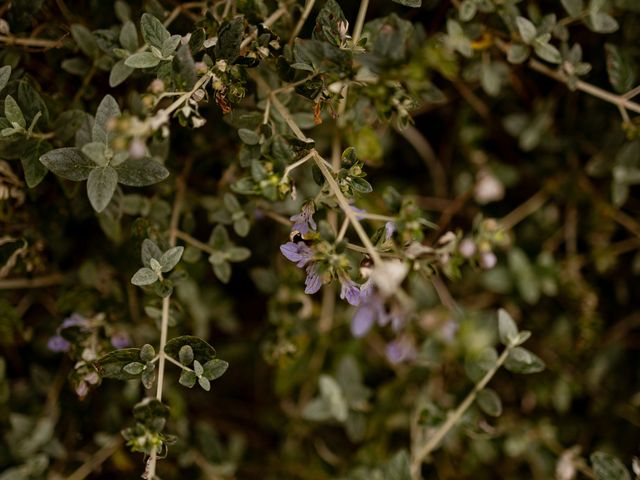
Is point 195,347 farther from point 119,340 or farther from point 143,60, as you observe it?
point 143,60

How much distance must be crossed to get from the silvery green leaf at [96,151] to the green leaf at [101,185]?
0.08ft

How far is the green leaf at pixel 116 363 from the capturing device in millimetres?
938

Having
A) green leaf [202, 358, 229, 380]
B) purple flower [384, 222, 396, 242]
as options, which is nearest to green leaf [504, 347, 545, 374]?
purple flower [384, 222, 396, 242]

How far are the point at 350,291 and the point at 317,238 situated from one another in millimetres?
91

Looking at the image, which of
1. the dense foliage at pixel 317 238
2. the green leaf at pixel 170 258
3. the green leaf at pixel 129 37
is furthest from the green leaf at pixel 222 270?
the green leaf at pixel 129 37

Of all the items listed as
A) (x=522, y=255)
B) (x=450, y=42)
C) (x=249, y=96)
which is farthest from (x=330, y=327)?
(x=450, y=42)

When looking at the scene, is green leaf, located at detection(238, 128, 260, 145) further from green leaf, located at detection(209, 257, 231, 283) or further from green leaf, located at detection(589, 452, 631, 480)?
green leaf, located at detection(589, 452, 631, 480)

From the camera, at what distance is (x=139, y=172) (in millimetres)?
925

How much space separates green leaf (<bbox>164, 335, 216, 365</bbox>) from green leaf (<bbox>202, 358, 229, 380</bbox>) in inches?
0.6

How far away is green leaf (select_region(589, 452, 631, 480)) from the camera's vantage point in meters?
1.07

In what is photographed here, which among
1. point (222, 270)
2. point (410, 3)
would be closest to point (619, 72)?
point (410, 3)

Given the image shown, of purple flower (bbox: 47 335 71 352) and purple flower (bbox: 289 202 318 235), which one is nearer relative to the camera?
purple flower (bbox: 289 202 318 235)

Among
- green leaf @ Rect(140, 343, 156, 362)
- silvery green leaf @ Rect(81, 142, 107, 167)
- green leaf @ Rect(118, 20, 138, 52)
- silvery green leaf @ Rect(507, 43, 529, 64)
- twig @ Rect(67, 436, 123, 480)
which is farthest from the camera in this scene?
twig @ Rect(67, 436, 123, 480)

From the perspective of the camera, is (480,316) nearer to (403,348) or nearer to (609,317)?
(609,317)
